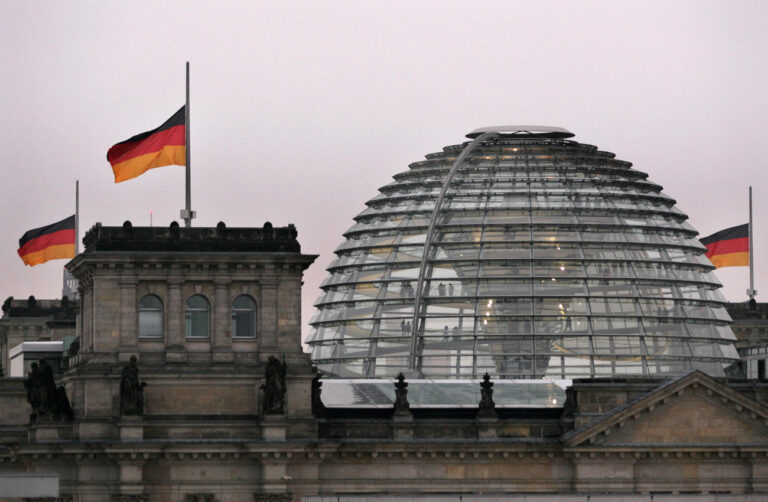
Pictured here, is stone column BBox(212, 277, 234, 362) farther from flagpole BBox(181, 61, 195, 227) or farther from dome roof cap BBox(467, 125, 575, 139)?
dome roof cap BBox(467, 125, 575, 139)

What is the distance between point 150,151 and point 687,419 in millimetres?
22434

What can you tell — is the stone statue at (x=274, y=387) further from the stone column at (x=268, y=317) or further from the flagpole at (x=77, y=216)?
the flagpole at (x=77, y=216)

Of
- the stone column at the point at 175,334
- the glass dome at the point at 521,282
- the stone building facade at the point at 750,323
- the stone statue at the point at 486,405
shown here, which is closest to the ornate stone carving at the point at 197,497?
the stone column at the point at 175,334

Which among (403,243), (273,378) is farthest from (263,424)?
(403,243)

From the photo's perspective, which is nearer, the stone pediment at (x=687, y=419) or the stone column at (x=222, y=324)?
the stone column at (x=222, y=324)

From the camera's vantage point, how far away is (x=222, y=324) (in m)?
100

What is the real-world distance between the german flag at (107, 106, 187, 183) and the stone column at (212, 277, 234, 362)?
557 centimetres

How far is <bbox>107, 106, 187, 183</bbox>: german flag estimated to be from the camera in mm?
102688

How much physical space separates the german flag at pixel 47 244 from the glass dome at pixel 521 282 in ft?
58.2

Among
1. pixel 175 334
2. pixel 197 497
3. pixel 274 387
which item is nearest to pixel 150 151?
pixel 175 334

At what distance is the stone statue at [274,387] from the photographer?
3856 inches

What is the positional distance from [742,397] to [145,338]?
22.2 meters

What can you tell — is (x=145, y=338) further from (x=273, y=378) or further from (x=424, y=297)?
(x=424, y=297)

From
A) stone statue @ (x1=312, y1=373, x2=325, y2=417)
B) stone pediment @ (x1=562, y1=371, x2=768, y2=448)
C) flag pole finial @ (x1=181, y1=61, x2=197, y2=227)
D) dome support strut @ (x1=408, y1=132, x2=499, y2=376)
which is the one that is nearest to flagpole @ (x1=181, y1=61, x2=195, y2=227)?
flag pole finial @ (x1=181, y1=61, x2=197, y2=227)
